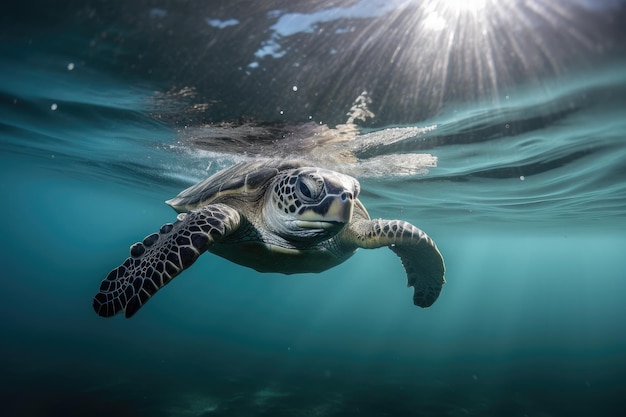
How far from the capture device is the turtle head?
390cm

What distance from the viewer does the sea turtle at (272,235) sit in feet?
12.0

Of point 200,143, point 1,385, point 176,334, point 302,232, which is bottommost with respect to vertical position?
point 176,334

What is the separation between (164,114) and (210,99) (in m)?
1.78

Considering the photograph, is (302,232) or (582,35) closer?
(302,232)

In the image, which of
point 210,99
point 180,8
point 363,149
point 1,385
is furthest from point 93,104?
point 1,385

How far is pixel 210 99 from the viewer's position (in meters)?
7.47

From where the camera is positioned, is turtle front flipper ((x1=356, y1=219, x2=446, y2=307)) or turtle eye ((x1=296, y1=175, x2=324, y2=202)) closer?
turtle eye ((x1=296, y1=175, x2=324, y2=202))

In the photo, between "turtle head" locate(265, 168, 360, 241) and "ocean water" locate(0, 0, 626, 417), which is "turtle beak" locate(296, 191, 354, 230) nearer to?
"turtle head" locate(265, 168, 360, 241)

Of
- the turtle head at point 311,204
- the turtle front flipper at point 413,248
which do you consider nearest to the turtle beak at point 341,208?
the turtle head at point 311,204

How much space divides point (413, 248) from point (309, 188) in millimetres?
2567

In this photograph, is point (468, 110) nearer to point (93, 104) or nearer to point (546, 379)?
point (93, 104)

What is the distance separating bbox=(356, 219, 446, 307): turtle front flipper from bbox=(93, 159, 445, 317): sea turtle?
0.01m

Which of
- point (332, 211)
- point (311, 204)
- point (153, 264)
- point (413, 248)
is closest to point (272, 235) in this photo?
point (311, 204)

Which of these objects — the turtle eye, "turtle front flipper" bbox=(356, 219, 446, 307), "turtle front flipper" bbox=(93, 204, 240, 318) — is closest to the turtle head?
the turtle eye
